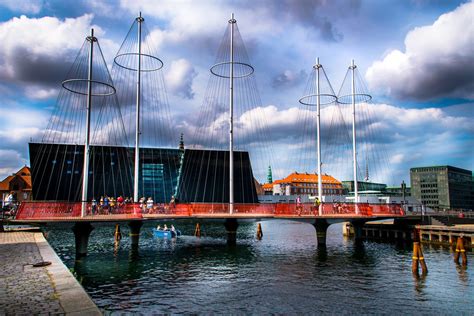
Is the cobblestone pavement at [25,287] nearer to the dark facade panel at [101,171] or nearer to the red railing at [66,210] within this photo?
the red railing at [66,210]

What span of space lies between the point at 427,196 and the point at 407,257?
16150 centimetres

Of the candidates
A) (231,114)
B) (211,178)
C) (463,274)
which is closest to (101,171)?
(211,178)

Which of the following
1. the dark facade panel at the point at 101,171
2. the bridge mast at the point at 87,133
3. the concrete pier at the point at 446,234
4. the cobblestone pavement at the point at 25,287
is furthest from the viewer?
the dark facade panel at the point at 101,171

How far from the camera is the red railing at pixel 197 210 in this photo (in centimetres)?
2866

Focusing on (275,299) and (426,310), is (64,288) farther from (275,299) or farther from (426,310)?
(426,310)

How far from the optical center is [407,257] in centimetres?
3384

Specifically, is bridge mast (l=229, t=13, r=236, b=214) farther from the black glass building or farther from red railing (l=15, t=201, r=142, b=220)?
the black glass building

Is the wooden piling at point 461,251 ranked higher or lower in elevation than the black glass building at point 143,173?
lower

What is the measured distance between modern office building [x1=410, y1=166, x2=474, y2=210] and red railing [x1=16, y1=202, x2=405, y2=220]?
474 ft

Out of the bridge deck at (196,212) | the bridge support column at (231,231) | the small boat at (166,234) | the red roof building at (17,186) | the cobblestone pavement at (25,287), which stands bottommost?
the small boat at (166,234)

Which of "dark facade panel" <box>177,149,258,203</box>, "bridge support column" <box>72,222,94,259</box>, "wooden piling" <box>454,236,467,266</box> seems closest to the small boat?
"bridge support column" <box>72,222,94,259</box>

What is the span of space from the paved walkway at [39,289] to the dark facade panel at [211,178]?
81530mm

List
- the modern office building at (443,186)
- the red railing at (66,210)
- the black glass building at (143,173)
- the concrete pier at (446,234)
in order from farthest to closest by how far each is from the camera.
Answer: the modern office building at (443,186), the black glass building at (143,173), the concrete pier at (446,234), the red railing at (66,210)

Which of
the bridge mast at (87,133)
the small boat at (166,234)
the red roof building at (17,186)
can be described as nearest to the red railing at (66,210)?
the bridge mast at (87,133)
